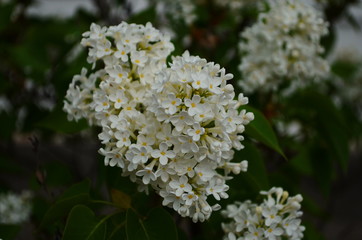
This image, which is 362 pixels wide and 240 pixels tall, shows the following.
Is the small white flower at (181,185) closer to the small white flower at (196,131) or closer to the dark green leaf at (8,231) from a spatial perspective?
the small white flower at (196,131)

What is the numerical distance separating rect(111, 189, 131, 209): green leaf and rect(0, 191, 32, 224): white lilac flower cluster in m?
0.75

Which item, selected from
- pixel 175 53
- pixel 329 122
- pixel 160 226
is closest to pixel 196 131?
pixel 160 226

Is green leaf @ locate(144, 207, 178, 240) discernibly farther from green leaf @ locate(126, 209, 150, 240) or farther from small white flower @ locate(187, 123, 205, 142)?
small white flower @ locate(187, 123, 205, 142)

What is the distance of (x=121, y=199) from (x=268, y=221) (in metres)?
0.28

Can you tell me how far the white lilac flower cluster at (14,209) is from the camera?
1.58 m

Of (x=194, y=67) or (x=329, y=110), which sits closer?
(x=194, y=67)

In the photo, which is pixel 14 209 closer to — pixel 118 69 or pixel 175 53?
pixel 175 53

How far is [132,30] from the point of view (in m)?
0.96

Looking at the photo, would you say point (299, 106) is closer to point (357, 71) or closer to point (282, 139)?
Result: point (282, 139)

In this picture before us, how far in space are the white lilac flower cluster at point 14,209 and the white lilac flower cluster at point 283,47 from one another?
0.82 m

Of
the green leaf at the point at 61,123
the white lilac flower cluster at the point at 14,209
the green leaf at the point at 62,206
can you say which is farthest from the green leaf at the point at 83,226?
the white lilac flower cluster at the point at 14,209

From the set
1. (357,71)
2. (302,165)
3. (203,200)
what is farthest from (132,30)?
(357,71)

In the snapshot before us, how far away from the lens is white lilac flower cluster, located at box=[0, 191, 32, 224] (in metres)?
1.58

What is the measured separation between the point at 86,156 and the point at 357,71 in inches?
65.7
